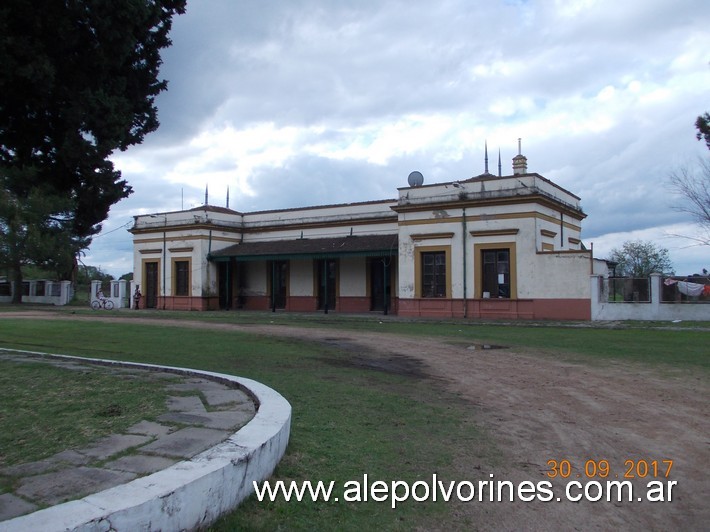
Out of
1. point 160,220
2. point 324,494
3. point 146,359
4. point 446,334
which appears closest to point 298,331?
point 446,334

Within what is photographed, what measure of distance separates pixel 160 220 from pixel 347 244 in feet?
40.5

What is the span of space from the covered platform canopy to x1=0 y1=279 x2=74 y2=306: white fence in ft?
45.1

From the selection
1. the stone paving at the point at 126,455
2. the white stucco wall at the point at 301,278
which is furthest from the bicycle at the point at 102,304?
the stone paving at the point at 126,455

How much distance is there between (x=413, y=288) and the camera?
2458 centimetres

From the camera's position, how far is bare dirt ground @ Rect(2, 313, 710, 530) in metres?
3.83

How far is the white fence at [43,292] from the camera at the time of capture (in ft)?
125

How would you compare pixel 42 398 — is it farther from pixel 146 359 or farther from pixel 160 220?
pixel 160 220

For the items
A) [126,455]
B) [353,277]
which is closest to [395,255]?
[353,277]

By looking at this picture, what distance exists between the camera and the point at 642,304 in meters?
20.5

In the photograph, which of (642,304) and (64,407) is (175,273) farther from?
(64,407)

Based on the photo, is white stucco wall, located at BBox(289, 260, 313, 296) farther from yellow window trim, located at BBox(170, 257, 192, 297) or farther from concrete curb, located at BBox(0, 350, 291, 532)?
concrete curb, located at BBox(0, 350, 291, 532)

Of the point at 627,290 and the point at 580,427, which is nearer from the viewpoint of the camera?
the point at 580,427

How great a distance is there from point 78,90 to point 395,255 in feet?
63.6

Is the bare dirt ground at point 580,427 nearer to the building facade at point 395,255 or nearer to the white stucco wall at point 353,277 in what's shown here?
the building facade at point 395,255
